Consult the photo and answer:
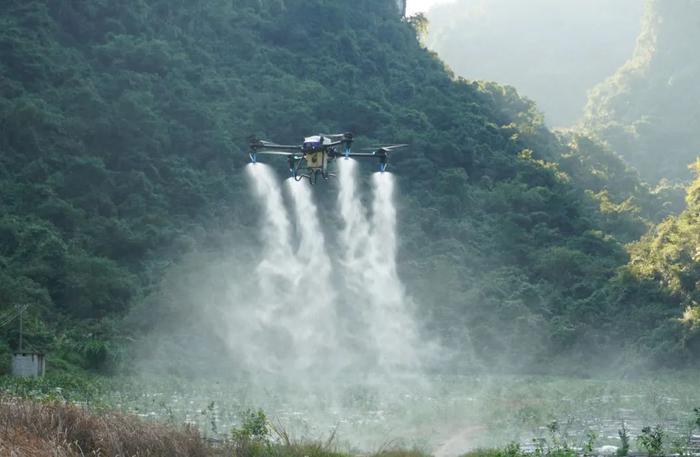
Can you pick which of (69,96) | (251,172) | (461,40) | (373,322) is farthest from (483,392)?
(461,40)

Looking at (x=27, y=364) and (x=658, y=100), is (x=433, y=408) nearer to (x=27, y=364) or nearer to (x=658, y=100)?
(x=27, y=364)

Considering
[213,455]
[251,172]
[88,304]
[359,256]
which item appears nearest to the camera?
[213,455]

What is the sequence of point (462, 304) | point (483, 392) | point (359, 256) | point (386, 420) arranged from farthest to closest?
1. point (359, 256)
2. point (462, 304)
3. point (483, 392)
4. point (386, 420)

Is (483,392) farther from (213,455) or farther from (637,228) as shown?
(637,228)

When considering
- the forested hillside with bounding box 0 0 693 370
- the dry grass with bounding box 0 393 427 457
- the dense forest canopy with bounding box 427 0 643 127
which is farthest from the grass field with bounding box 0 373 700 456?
the dense forest canopy with bounding box 427 0 643 127

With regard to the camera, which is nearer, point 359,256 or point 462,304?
point 462,304

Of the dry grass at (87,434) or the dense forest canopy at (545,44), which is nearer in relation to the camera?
the dry grass at (87,434)

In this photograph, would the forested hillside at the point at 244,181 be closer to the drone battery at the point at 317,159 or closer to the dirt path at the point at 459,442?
the drone battery at the point at 317,159

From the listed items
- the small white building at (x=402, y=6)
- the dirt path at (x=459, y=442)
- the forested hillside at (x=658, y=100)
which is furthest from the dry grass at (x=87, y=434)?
the forested hillside at (x=658, y=100)
